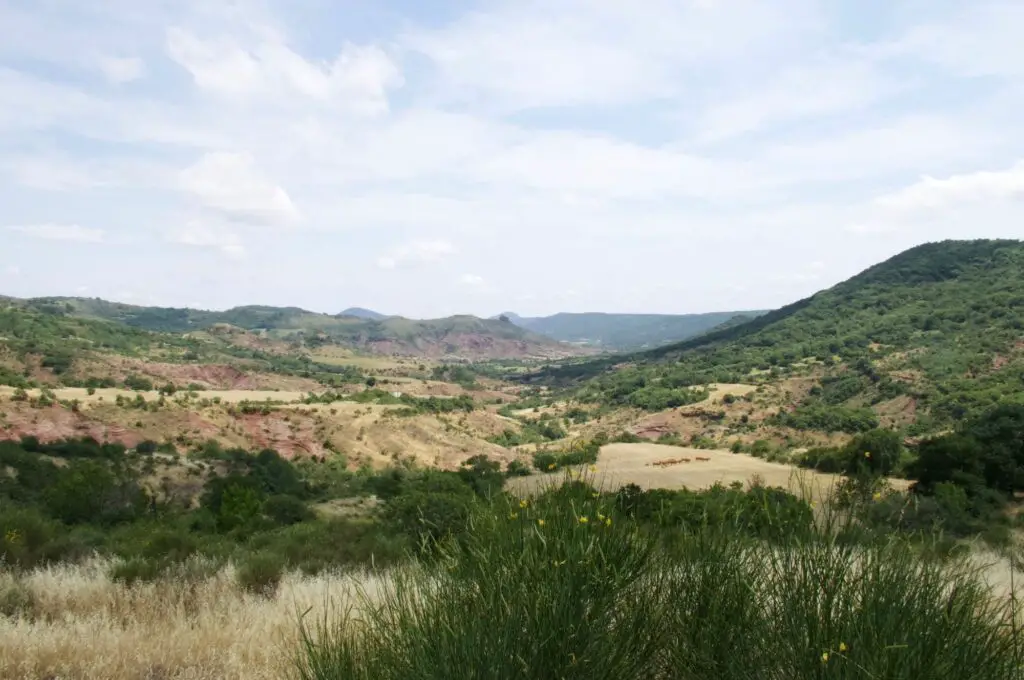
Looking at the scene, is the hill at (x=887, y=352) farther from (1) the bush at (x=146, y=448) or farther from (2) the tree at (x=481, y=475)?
(1) the bush at (x=146, y=448)

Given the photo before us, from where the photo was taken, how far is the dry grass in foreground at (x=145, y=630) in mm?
5270

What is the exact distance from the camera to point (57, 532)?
615 inches

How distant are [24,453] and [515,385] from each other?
450 ft

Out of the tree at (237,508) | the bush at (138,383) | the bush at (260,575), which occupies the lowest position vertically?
the tree at (237,508)

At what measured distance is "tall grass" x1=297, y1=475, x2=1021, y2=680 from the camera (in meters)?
3.17

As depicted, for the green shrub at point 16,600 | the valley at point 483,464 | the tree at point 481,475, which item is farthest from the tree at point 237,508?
the green shrub at point 16,600

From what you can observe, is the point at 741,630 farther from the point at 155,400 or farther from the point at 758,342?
the point at 758,342

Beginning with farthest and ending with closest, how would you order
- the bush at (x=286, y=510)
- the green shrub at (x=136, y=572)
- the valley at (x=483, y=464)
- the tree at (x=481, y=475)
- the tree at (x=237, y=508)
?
the tree at (x=481, y=475) → the bush at (x=286, y=510) → the tree at (x=237, y=508) → the green shrub at (x=136, y=572) → the valley at (x=483, y=464)

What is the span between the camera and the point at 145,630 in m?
6.25

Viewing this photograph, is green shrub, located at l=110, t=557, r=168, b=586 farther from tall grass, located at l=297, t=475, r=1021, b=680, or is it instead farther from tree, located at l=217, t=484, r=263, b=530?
tree, located at l=217, t=484, r=263, b=530

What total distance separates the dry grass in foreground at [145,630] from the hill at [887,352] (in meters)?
58.0

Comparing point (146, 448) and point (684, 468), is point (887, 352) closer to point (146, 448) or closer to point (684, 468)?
point (684, 468)

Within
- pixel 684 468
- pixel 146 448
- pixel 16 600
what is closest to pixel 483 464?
pixel 684 468

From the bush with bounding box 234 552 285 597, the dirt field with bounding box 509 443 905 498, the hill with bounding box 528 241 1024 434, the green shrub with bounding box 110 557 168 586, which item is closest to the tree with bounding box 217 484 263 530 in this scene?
the bush with bounding box 234 552 285 597
